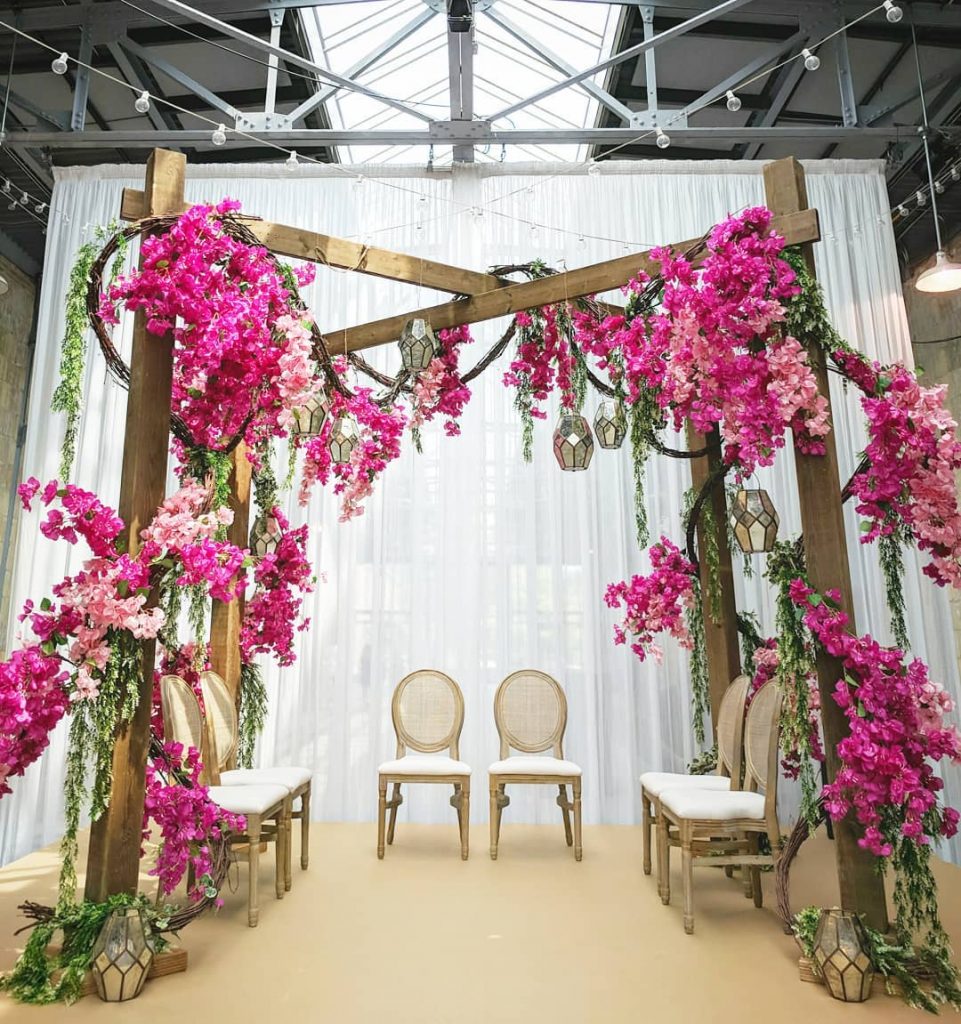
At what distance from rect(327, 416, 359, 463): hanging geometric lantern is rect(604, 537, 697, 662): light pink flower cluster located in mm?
1728

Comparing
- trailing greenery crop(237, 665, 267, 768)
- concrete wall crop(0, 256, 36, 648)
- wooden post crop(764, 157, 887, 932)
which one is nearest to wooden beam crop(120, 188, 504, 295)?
wooden post crop(764, 157, 887, 932)

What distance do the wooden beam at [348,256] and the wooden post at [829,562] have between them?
57.0 inches

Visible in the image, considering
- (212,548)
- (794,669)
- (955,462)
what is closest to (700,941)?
(794,669)

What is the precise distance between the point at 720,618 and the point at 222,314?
2876mm

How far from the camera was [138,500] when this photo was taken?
9.03 feet

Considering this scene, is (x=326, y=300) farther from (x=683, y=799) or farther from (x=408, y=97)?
(x=683, y=799)

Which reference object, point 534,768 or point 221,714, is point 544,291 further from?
point 221,714

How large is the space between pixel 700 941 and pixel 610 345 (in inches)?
101

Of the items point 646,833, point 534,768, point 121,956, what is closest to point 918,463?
point 646,833

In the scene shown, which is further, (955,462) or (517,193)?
(517,193)

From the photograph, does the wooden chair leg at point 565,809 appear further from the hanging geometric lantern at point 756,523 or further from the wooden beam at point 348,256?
the wooden beam at point 348,256

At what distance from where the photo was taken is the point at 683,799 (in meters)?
3.16

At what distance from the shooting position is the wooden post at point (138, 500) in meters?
2.57

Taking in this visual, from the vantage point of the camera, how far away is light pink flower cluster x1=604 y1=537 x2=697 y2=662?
4.16 m
